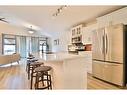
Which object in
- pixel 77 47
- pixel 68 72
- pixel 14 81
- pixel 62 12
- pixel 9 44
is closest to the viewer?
pixel 68 72

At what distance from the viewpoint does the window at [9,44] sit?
419 inches

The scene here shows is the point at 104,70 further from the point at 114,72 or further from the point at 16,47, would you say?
the point at 16,47

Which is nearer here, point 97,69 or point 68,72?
point 68,72

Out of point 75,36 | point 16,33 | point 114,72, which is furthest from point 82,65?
point 16,33

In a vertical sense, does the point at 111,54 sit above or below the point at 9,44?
below

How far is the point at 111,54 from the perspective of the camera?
4.14 metres

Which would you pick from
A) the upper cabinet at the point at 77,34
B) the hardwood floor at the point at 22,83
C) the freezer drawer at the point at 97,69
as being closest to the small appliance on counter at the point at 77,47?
the upper cabinet at the point at 77,34

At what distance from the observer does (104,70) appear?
14.4 ft

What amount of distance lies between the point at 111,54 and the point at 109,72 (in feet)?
1.57

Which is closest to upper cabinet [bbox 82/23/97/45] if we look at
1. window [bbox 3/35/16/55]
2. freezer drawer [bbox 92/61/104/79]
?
freezer drawer [bbox 92/61/104/79]

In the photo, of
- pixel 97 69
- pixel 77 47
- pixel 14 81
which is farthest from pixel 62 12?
pixel 14 81

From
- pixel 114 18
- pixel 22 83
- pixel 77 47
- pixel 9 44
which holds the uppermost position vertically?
pixel 114 18

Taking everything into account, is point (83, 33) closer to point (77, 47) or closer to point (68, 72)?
point (77, 47)

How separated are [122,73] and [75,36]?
355cm
